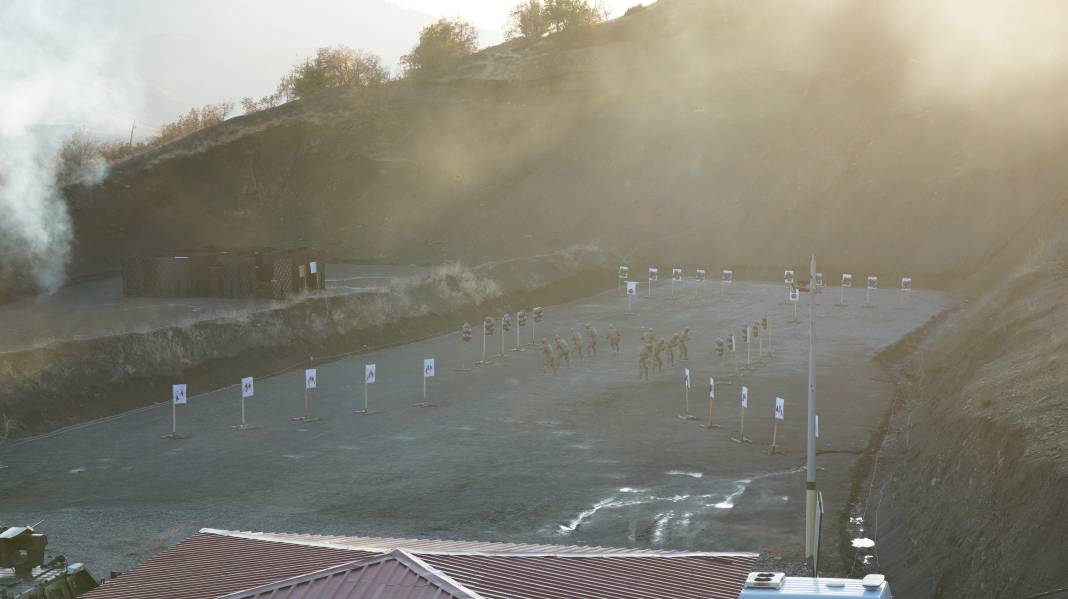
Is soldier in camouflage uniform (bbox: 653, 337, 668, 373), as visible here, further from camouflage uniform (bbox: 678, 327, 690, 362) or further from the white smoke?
the white smoke

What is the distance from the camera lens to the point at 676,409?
136 ft

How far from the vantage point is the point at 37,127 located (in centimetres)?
9444

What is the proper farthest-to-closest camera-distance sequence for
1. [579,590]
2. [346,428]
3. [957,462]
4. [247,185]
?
[247,185], [346,428], [957,462], [579,590]

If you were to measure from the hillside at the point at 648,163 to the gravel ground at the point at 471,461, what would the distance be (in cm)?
4147

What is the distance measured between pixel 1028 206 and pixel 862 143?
19.6 metres

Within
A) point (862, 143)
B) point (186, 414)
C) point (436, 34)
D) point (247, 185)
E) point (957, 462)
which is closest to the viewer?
point (957, 462)

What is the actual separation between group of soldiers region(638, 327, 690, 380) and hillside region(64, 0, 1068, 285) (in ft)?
111

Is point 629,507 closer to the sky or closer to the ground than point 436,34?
closer to the ground

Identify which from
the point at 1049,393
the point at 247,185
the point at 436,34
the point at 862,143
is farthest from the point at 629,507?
the point at 436,34

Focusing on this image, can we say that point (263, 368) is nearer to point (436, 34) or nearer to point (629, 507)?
point (629, 507)

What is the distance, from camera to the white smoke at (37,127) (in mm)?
75938

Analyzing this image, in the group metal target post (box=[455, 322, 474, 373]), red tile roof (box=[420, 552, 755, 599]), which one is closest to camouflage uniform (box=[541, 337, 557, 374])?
metal target post (box=[455, 322, 474, 373])

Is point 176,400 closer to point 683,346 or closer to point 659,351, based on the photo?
point 659,351

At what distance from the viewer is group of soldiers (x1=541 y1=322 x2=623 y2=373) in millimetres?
49688
